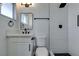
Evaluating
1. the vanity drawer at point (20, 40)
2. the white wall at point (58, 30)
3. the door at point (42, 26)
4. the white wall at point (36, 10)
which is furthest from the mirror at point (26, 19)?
the vanity drawer at point (20, 40)

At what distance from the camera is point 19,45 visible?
10.4 ft

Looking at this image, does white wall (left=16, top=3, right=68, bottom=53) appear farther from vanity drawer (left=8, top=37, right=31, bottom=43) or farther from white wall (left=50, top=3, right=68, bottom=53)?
vanity drawer (left=8, top=37, right=31, bottom=43)

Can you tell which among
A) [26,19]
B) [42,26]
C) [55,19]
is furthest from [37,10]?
[55,19]

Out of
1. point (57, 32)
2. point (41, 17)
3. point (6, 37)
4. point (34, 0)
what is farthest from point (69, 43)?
point (34, 0)

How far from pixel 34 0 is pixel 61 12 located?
16.9ft

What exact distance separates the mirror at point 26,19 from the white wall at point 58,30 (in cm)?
94

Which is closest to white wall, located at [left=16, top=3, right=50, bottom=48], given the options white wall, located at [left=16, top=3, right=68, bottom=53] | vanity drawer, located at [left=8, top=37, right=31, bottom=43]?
white wall, located at [left=16, top=3, right=68, bottom=53]

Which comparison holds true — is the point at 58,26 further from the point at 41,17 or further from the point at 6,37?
the point at 6,37

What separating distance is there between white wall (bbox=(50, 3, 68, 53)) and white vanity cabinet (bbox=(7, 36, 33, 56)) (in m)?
2.46

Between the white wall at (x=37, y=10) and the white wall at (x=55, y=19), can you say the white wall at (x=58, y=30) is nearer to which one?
the white wall at (x=55, y=19)

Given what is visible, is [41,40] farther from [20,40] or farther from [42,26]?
[20,40]

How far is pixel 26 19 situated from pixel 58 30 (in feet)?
5.05

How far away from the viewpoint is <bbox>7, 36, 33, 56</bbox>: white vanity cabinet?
3080mm

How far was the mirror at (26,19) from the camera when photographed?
5.47 meters
